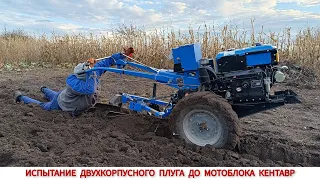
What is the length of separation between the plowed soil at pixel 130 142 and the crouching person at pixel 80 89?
0.73 feet

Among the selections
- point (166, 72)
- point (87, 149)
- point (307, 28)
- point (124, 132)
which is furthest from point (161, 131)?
point (307, 28)

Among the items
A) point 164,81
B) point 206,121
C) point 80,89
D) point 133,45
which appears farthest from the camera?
point 133,45

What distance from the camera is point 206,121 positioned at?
4.91 meters

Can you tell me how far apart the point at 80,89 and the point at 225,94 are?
263 centimetres

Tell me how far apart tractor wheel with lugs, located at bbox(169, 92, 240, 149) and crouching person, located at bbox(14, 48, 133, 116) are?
1791 millimetres

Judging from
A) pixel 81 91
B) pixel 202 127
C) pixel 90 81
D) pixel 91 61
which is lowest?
pixel 202 127

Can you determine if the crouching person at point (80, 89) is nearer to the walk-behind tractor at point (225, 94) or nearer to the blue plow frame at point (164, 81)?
the blue plow frame at point (164, 81)

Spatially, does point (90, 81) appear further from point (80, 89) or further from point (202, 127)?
point (202, 127)

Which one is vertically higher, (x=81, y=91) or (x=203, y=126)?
(x=81, y=91)

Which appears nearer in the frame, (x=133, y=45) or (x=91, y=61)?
(x=91, y=61)

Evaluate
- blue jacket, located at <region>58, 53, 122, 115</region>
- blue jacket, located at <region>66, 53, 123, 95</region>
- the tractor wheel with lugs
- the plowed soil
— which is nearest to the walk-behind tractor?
the tractor wheel with lugs

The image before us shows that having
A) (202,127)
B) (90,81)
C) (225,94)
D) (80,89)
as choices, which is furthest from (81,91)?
(225,94)

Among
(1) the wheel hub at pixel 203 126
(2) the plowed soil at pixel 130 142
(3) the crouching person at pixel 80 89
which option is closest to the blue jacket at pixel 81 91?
Result: (3) the crouching person at pixel 80 89

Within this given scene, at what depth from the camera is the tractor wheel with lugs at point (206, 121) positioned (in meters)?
4.71
